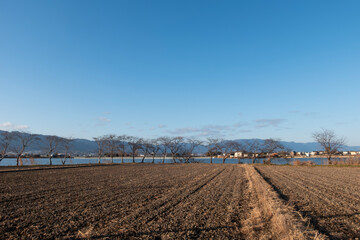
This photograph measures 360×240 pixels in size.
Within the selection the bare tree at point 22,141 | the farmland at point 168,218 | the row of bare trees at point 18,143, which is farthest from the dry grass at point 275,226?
the bare tree at point 22,141

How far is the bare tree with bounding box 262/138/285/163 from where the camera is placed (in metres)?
63.8

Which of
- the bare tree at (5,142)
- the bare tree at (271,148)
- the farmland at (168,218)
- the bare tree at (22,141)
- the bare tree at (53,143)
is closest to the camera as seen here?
the farmland at (168,218)

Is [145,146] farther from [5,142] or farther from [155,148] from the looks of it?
[5,142]

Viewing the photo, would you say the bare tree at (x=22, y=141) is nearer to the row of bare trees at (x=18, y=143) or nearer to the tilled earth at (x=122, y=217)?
the row of bare trees at (x=18, y=143)

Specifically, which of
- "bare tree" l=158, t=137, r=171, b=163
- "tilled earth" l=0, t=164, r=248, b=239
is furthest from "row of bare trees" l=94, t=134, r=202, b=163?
"tilled earth" l=0, t=164, r=248, b=239

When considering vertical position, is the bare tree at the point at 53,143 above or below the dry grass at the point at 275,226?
above

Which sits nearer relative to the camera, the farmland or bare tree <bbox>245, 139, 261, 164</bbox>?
the farmland

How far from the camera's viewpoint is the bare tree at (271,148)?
63.8 m

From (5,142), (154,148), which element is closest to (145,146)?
(154,148)

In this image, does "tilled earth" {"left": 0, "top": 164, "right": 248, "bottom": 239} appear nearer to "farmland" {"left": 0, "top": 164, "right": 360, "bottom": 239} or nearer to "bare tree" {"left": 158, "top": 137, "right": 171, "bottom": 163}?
"farmland" {"left": 0, "top": 164, "right": 360, "bottom": 239}

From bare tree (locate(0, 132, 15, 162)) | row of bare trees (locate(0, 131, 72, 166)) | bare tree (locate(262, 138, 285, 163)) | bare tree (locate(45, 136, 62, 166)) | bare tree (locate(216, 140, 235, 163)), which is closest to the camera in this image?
bare tree (locate(0, 132, 15, 162))

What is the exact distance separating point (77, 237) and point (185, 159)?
223ft

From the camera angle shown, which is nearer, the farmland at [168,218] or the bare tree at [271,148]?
the farmland at [168,218]

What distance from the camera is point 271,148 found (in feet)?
211
